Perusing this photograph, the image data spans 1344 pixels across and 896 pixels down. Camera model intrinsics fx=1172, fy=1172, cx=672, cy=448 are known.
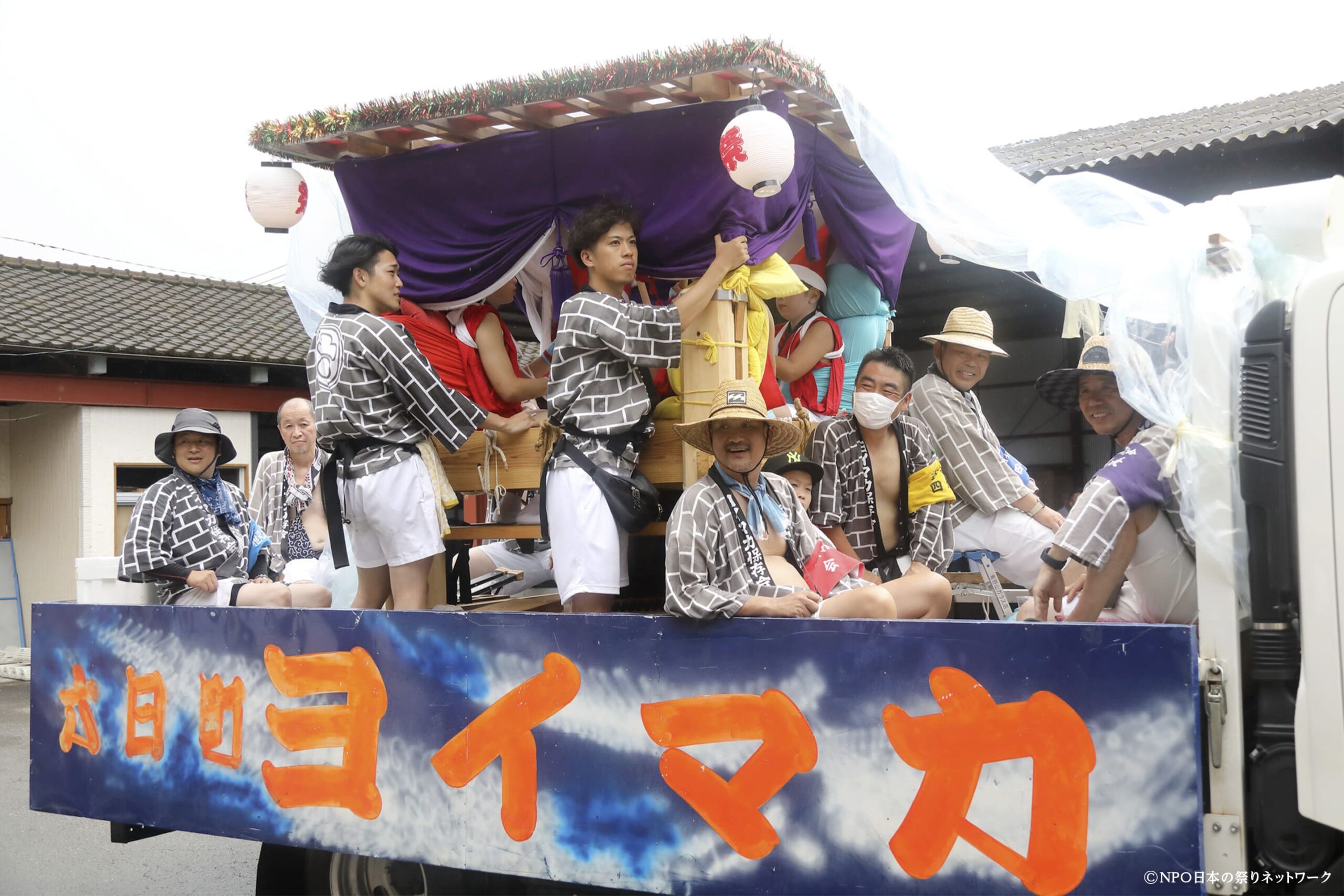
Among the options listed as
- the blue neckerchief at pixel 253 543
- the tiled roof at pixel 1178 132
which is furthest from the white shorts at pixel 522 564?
the tiled roof at pixel 1178 132

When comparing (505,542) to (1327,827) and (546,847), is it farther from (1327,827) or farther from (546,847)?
(1327,827)

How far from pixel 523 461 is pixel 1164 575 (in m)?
2.63

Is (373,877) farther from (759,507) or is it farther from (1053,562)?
(1053,562)

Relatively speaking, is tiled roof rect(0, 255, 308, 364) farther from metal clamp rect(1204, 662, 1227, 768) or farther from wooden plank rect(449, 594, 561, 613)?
metal clamp rect(1204, 662, 1227, 768)

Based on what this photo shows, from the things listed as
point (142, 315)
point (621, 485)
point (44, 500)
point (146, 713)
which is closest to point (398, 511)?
point (621, 485)

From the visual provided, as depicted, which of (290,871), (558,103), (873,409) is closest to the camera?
(290,871)

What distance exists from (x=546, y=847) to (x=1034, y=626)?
1.47 m

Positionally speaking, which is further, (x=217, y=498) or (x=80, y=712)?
(x=217, y=498)

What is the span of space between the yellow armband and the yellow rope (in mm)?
966

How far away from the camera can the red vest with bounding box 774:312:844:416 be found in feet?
17.5

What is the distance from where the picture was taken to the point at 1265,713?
247cm

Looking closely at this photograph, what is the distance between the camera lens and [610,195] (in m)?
4.63

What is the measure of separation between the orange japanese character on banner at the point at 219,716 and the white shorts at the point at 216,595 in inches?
25.5

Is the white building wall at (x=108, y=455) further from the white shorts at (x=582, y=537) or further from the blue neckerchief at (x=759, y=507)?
the blue neckerchief at (x=759, y=507)
